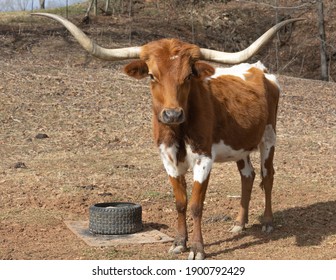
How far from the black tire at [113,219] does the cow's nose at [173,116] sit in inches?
66.9

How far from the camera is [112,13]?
2858 cm

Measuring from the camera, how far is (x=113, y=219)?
24.6 ft

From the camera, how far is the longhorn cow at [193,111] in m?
6.46

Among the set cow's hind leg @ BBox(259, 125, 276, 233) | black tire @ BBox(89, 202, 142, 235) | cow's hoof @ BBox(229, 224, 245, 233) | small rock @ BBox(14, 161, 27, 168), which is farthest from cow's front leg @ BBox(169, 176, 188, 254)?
small rock @ BBox(14, 161, 27, 168)

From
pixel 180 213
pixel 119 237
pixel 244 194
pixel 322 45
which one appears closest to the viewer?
pixel 180 213

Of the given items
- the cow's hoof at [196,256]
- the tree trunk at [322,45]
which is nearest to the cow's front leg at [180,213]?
the cow's hoof at [196,256]

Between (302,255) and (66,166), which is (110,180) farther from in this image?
(302,255)

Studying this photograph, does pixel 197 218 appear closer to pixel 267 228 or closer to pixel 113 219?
pixel 113 219

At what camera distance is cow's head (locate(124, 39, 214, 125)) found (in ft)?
20.4

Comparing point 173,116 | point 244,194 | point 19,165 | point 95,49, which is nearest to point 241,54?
point 173,116

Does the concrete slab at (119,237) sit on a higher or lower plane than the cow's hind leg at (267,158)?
lower

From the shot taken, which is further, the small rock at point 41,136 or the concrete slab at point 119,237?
the small rock at point 41,136

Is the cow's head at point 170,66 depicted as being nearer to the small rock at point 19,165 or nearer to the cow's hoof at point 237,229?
the cow's hoof at point 237,229

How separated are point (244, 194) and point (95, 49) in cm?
255
